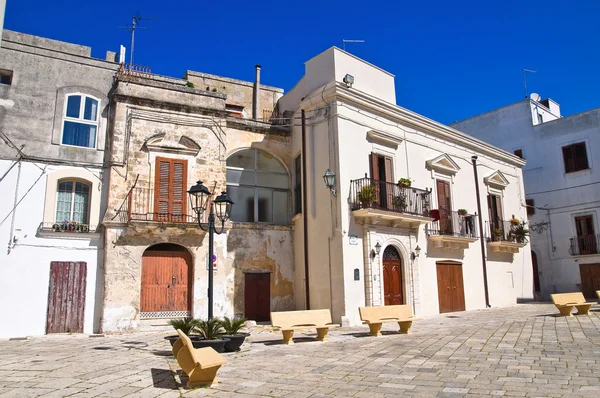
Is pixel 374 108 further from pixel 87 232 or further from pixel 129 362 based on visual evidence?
pixel 129 362

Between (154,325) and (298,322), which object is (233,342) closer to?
(298,322)

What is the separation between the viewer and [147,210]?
14531mm

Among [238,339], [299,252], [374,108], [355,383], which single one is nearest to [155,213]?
[299,252]

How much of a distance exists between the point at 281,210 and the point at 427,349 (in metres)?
9.55

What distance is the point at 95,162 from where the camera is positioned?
14.7m

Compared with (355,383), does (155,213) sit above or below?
above

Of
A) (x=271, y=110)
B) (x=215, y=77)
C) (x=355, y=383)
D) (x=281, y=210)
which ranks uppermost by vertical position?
(x=215, y=77)

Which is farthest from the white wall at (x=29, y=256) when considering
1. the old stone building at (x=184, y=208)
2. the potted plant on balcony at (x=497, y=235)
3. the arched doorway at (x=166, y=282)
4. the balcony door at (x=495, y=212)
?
the balcony door at (x=495, y=212)

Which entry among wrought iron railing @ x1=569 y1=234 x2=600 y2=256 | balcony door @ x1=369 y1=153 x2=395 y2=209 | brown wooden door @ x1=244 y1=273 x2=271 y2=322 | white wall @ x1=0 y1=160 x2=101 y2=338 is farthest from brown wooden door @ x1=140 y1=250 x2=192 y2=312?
wrought iron railing @ x1=569 y1=234 x2=600 y2=256

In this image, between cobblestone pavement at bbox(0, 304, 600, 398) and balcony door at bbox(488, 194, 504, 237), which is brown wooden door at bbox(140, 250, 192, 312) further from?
balcony door at bbox(488, 194, 504, 237)

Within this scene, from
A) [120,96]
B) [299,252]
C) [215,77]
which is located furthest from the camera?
[215,77]

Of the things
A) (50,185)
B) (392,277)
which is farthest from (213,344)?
(392,277)

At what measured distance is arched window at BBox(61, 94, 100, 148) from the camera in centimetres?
1462

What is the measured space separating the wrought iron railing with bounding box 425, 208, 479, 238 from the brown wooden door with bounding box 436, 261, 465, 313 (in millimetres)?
1205
